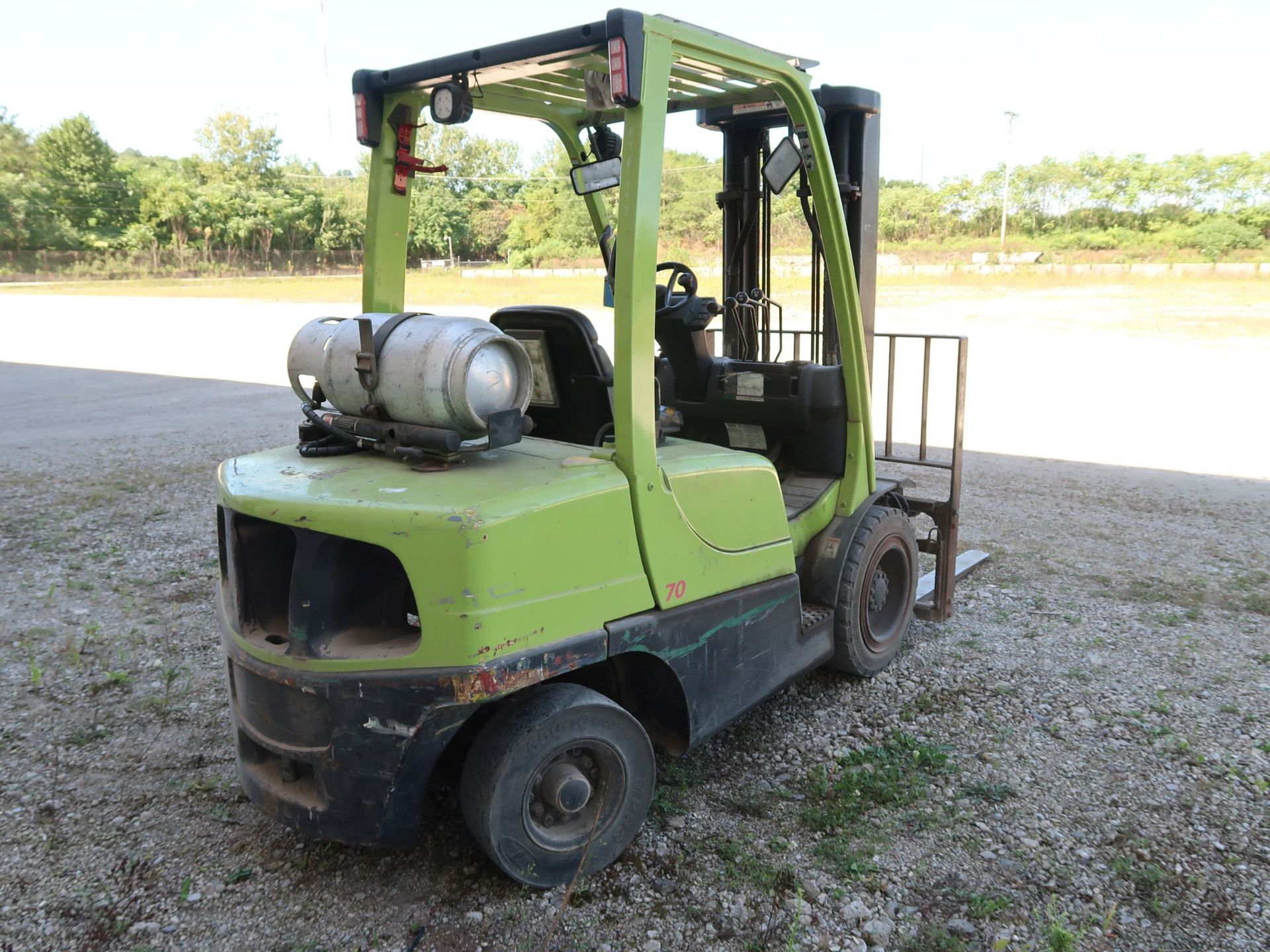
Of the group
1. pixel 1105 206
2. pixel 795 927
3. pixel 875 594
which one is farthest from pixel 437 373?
pixel 1105 206

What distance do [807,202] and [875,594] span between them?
5.74 ft

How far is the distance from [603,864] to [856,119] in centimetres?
346

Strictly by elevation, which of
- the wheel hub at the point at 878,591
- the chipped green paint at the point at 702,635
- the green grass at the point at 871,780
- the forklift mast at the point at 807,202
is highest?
the forklift mast at the point at 807,202

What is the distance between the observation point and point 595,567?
2.85 meters

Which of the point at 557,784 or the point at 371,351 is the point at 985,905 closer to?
the point at 557,784

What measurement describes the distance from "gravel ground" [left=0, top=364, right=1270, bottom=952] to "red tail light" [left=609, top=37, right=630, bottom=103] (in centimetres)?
232

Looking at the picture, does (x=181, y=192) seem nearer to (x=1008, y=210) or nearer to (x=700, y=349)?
(x=1008, y=210)

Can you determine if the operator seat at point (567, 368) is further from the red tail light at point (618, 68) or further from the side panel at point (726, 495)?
the red tail light at point (618, 68)

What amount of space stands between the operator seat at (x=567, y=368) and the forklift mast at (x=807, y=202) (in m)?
1.20

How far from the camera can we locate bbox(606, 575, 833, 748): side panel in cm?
304

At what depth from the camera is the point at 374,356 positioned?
9.56ft

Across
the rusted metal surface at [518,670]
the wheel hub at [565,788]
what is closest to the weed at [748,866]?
the wheel hub at [565,788]

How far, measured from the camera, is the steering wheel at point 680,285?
3.93m

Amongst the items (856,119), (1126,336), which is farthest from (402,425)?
(1126,336)
